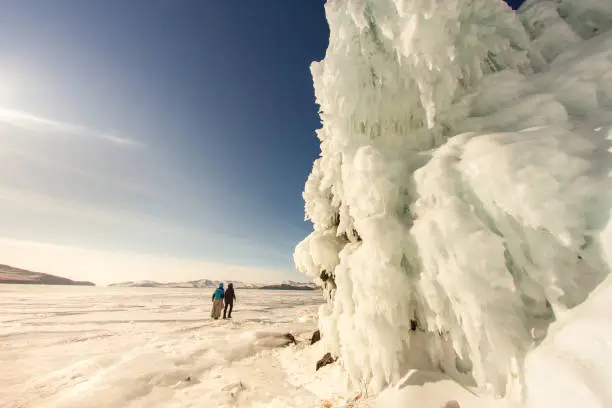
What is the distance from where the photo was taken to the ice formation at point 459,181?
3.08 meters

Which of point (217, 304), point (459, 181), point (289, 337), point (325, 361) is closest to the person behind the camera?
point (459, 181)

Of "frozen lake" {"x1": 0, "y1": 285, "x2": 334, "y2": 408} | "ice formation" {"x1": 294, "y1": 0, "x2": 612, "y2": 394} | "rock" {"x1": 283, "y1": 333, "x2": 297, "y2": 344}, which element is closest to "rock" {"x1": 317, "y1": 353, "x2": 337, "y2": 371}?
"frozen lake" {"x1": 0, "y1": 285, "x2": 334, "y2": 408}

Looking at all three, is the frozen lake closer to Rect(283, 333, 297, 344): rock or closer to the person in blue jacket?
Rect(283, 333, 297, 344): rock

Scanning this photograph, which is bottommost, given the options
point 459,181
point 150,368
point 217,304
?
point 150,368

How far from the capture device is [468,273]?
3248 mm

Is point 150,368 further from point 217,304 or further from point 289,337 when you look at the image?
point 217,304

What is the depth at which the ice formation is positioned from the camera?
308cm

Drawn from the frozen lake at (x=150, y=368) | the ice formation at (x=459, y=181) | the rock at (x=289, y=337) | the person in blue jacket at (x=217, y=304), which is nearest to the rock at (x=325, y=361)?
the frozen lake at (x=150, y=368)

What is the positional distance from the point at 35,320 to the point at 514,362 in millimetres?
17236

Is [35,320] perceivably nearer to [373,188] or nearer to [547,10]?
[373,188]

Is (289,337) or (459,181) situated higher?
(459,181)

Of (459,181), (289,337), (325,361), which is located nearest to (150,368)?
(325,361)

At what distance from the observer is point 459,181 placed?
3.79m

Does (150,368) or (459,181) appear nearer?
(459,181)
